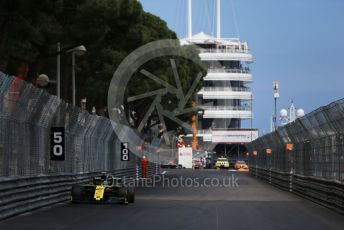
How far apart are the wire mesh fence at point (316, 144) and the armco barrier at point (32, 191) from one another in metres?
7.70

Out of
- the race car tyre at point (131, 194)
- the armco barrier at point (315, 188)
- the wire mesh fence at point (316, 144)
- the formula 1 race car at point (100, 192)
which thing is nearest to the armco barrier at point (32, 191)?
the formula 1 race car at point (100, 192)

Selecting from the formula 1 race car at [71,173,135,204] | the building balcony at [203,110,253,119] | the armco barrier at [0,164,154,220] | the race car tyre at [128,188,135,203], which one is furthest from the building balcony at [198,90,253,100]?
the formula 1 race car at [71,173,135,204]

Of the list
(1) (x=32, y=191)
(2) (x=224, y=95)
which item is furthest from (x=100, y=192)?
(2) (x=224, y=95)

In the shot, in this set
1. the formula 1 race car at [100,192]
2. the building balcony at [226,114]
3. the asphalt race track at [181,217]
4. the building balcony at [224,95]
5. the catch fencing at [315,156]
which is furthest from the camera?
the building balcony at [226,114]

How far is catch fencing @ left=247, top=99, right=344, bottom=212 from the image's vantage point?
18.8 m

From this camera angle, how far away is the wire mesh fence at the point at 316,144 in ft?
62.2

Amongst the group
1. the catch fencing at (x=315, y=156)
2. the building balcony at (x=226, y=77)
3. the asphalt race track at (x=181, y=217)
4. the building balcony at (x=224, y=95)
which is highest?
the building balcony at (x=226, y=77)

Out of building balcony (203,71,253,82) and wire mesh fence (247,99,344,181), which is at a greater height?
building balcony (203,71,253,82)

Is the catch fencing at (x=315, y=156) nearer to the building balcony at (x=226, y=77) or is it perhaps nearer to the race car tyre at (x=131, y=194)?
the race car tyre at (x=131, y=194)

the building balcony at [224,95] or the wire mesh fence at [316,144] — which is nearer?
the wire mesh fence at [316,144]

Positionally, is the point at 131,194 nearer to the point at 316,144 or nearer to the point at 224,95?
the point at 316,144

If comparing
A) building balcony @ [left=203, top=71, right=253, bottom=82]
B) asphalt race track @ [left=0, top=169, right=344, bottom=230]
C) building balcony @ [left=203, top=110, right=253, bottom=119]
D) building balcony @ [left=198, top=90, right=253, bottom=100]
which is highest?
building balcony @ [left=203, top=71, right=253, bottom=82]

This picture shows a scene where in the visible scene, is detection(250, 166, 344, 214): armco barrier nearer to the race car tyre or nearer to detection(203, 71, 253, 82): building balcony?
the race car tyre

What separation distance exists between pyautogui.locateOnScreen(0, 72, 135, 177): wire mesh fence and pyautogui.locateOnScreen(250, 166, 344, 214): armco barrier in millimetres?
7781
